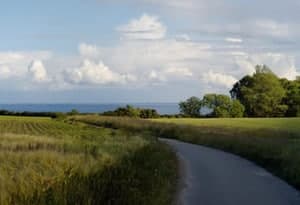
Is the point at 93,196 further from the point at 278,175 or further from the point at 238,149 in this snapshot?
the point at 238,149

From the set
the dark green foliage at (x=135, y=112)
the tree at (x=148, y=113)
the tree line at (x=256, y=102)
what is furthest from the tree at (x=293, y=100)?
the dark green foliage at (x=135, y=112)

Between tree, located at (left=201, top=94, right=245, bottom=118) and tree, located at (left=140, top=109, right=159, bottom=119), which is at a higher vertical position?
tree, located at (left=201, top=94, right=245, bottom=118)

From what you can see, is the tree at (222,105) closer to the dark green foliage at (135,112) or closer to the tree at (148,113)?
the tree at (148,113)

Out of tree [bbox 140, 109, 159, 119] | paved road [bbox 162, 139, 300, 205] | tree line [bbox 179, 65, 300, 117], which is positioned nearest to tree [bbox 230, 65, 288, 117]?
tree line [bbox 179, 65, 300, 117]

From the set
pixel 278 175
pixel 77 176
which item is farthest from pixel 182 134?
pixel 77 176

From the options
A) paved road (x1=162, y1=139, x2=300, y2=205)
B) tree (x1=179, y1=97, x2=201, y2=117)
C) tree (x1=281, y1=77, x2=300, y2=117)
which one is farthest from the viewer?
tree (x1=179, y1=97, x2=201, y2=117)

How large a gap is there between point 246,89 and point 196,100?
11.2m

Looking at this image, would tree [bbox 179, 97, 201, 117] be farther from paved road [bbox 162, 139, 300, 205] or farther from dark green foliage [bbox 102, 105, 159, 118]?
paved road [bbox 162, 139, 300, 205]

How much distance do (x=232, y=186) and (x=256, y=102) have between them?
107 meters

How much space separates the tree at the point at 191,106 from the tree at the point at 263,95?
1030 cm

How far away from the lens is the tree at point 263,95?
120 m

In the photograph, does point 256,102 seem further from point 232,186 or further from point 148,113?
point 232,186

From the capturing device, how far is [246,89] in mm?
126062

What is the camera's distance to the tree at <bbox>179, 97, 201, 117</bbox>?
406 ft
